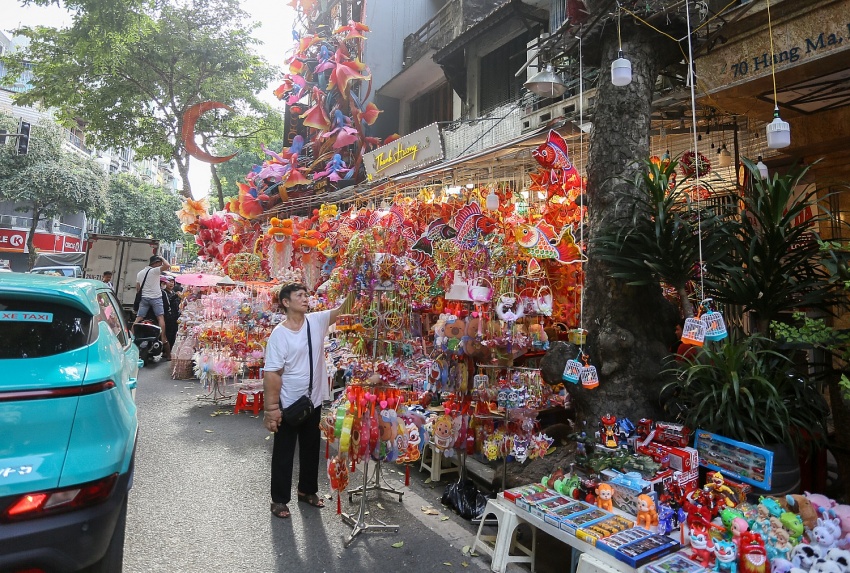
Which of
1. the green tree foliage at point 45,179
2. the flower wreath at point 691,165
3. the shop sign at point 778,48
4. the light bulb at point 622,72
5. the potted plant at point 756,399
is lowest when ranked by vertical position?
the potted plant at point 756,399

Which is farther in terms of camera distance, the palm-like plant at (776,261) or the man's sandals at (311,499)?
the man's sandals at (311,499)

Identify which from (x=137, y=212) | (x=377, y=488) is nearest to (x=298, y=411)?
(x=377, y=488)

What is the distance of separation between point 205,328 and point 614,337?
602cm

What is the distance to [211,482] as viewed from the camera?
4.38 metres

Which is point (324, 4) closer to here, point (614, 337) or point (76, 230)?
point (614, 337)

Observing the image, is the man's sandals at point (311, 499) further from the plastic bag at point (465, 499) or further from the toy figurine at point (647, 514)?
the toy figurine at point (647, 514)

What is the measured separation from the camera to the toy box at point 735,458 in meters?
2.97

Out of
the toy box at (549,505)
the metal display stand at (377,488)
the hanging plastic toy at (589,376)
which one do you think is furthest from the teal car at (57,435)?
the hanging plastic toy at (589,376)

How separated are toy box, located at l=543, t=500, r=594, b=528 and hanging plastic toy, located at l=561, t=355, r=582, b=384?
2.98 ft

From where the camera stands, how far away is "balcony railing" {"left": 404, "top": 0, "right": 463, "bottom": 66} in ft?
41.0

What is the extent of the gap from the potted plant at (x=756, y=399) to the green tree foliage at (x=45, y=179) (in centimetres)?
2812

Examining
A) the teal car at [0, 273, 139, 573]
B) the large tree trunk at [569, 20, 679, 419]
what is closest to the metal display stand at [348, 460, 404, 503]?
the large tree trunk at [569, 20, 679, 419]

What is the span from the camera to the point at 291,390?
379cm

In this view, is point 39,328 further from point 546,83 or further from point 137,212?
point 137,212
